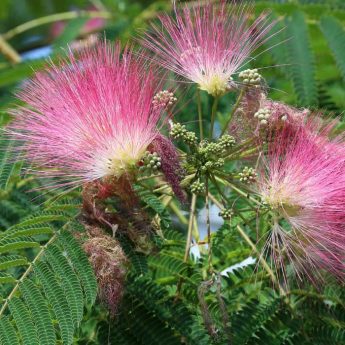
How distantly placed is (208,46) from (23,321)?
3.06 feet

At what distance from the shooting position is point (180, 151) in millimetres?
2213

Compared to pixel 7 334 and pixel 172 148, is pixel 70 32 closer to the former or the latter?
pixel 172 148

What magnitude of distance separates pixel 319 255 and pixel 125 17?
2001mm

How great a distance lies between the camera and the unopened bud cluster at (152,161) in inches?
83.3

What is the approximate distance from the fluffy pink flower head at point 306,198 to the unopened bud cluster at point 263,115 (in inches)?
2.1

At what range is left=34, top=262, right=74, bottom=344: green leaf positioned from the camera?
204 centimetres

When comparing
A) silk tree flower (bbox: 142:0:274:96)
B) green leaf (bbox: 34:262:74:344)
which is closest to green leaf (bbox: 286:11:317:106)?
silk tree flower (bbox: 142:0:274:96)

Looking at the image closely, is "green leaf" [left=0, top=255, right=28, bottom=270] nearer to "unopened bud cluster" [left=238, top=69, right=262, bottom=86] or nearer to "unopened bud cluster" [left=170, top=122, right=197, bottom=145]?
"unopened bud cluster" [left=170, top=122, right=197, bottom=145]

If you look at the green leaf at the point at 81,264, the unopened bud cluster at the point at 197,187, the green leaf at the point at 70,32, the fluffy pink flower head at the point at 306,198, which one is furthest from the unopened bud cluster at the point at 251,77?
the green leaf at the point at 70,32

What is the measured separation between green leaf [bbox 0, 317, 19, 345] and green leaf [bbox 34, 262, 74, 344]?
0.38 feet

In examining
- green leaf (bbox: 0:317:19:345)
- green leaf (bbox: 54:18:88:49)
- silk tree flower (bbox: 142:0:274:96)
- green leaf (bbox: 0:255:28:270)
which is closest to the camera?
green leaf (bbox: 0:317:19:345)

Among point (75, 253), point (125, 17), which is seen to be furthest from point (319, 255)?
point (125, 17)

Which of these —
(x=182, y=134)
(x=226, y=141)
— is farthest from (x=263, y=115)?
(x=182, y=134)

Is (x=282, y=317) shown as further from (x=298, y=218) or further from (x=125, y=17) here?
(x=125, y=17)
